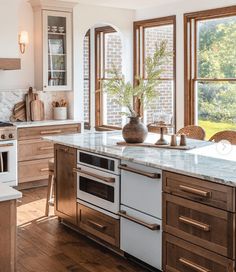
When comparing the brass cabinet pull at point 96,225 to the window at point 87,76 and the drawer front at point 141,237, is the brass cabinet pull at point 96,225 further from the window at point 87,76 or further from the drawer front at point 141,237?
the window at point 87,76

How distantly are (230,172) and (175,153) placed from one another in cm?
83

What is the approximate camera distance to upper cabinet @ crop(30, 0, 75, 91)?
645 centimetres


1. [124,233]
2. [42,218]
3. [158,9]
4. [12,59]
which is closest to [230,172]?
[124,233]

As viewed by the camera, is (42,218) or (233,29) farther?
(233,29)

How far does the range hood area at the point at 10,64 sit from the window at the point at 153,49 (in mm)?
1946

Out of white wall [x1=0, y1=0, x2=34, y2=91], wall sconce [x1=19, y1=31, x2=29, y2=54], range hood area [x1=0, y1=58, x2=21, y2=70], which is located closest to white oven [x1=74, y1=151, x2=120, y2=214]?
range hood area [x1=0, y1=58, x2=21, y2=70]

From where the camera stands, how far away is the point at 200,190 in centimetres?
301

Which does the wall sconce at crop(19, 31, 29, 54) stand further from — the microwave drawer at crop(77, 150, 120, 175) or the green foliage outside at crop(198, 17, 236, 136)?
the microwave drawer at crop(77, 150, 120, 175)

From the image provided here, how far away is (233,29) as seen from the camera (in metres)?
5.88

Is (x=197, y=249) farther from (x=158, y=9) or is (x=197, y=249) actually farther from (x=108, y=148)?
(x=158, y=9)

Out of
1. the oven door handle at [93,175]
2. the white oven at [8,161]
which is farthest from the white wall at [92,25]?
the oven door handle at [93,175]

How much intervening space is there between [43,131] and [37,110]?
20.1 inches

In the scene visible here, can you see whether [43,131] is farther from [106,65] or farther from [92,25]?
[106,65]

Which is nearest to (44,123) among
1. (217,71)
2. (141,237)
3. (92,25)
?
(92,25)
